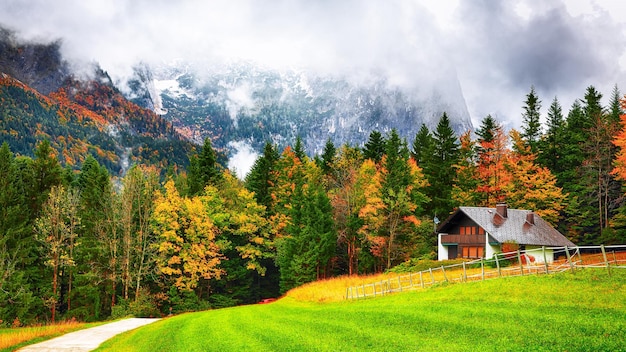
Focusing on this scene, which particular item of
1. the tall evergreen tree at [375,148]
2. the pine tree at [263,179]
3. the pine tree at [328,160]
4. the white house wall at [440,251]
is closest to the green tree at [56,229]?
the pine tree at [263,179]

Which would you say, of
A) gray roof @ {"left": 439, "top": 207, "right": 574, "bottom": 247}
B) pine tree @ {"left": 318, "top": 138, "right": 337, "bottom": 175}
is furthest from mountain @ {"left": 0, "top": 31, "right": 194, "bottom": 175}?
gray roof @ {"left": 439, "top": 207, "right": 574, "bottom": 247}

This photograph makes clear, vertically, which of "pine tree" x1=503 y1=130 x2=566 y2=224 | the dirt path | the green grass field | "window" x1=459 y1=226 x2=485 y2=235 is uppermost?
"pine tree" x1=503 y1=130 x2=566 y2=224

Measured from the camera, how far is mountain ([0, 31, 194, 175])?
4560 inches

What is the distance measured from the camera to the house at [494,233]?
53.1 m

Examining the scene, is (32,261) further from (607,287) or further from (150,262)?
(607,287)

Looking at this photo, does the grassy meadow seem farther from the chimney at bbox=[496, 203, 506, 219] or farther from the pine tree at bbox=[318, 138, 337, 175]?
the pine tree at bbox=[318, 138, 337, 175]

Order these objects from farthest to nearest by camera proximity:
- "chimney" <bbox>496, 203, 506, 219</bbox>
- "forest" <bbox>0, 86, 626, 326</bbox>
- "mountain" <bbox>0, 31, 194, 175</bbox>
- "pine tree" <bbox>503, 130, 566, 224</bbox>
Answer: "mountain" <bbox>0, 31, 194, 175</bbox>, "pine tree" <bbox>503, 130, 566, 224</bbox>, "chimney" <bbox>496, 203, 506, 219</bbox>, "forest" <bbox>0, 86, 626, 326</bbox>

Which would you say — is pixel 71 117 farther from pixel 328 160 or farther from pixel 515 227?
pixel 515 227

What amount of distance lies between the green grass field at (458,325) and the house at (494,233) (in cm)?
2776

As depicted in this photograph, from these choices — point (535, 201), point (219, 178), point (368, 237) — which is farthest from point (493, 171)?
point (219, 178)

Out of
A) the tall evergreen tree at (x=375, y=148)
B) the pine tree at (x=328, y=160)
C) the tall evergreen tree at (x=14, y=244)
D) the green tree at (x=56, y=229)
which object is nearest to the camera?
the tall evergreen tree at (x=14, y=244)

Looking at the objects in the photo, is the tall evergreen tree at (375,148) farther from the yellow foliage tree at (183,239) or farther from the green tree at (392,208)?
the yellow foliage tree at (183,239)

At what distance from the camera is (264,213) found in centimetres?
6300

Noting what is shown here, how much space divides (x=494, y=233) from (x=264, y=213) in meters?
28.4
